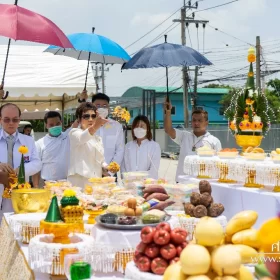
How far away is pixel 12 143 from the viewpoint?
440 centimetres

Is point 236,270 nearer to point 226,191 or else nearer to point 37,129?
point 226,191

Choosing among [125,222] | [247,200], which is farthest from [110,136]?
[125,222]

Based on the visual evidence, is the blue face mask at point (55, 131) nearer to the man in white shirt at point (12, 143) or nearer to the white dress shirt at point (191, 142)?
the man in white shirt at point (12, 143)

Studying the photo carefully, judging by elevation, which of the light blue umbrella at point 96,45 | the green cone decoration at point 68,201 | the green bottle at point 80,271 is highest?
the light blue umbrella at point 96,45

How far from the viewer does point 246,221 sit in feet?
7.09

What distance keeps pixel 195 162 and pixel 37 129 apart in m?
29.5

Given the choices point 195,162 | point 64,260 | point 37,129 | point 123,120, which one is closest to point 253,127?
point 195,162

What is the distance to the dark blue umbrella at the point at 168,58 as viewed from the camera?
5875 millimetres

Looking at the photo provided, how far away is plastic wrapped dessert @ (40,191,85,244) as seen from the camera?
2475mm

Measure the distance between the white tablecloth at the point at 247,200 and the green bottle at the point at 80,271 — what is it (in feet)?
5.61

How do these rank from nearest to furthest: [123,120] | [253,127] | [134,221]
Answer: [134,221]
[253,127]
[123,120]

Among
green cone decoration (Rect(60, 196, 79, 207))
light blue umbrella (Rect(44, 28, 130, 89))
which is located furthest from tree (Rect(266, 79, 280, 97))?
green cone decoration (Rect(60, 196, 79, 207))

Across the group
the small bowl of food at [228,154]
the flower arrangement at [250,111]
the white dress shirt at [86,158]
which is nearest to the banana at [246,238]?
the small bowl of food at [228,154]

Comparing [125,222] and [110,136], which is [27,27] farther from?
[125,222]
